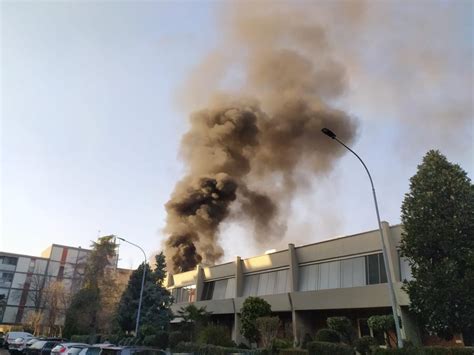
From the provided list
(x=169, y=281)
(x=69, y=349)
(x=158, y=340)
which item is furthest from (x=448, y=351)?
(x=169, y=281)

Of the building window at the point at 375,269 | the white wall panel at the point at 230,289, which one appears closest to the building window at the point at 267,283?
the white wall panel at the point at 230,289

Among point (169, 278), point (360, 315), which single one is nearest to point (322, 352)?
point (360, 315)

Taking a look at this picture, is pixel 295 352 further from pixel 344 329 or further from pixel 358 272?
pixel 358 272

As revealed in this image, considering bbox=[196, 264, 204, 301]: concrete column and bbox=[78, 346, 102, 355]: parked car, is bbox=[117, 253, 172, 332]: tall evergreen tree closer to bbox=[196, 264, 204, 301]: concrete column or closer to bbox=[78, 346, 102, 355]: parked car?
bbox=[196, 264, 204, 301]: concrete column

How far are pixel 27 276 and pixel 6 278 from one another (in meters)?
3.85

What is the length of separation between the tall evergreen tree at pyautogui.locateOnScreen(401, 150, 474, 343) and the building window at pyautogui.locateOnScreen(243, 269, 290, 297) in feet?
45.7

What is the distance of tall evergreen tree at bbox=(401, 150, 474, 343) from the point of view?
1521cm

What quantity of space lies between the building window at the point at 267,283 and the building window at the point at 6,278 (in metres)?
65.0

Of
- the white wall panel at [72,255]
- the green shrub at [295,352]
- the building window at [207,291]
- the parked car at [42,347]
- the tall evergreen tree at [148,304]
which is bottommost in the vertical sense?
the parked car at [42,347]

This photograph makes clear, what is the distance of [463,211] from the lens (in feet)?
53.6

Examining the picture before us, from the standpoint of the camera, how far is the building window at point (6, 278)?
7566 centimetres

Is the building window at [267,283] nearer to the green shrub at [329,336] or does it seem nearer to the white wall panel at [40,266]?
the green shrub at [329,336]

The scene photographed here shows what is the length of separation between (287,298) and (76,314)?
27579 mm

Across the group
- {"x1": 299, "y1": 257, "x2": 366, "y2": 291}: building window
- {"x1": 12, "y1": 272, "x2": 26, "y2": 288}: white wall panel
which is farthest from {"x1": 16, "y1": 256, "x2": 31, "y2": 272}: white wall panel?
{"x1": 299, "y1": 257, "x2": 366, "y2": 291}: building window
